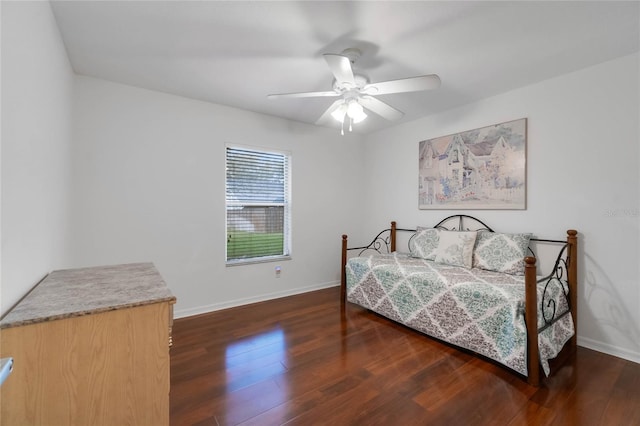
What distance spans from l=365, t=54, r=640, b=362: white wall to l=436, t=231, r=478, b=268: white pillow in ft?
1.29

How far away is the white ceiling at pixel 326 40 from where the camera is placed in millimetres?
1690

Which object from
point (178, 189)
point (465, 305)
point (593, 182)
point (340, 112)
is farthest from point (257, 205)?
point (593, 182)

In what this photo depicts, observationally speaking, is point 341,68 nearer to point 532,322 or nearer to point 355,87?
point 355,87

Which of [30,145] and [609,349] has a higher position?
[30,145]

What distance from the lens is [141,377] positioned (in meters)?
1.11

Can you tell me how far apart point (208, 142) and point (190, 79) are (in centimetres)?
73

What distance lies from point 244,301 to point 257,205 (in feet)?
4.01

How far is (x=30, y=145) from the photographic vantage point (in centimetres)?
131

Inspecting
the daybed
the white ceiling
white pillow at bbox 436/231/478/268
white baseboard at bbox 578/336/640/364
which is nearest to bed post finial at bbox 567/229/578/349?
the daybed

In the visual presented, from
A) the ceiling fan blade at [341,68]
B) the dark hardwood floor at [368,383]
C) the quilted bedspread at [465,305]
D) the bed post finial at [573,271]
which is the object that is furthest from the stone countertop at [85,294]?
the bed post finial at [573,271]

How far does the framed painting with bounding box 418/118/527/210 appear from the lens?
9.20 feet

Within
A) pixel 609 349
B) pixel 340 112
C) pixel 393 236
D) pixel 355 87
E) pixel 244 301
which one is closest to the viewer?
pixel 355 87

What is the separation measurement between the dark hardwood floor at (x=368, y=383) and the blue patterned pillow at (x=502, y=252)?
823 millimetres

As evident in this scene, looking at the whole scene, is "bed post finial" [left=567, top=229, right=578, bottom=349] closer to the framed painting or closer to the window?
the framed painting
